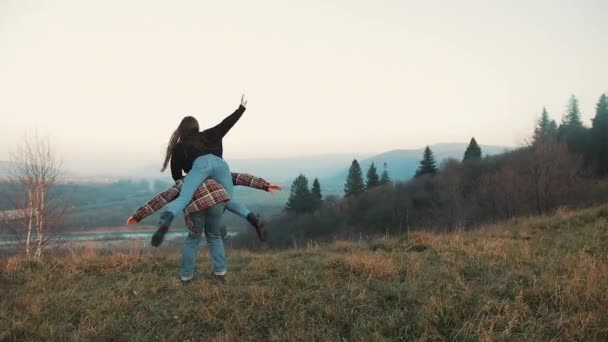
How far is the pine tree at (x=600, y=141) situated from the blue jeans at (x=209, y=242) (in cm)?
6236

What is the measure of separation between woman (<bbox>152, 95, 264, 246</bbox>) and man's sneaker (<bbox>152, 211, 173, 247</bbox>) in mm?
737

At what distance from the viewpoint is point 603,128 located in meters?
53.9

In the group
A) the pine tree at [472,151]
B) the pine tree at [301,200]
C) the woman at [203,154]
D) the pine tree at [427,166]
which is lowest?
the pine tree at [301,200]

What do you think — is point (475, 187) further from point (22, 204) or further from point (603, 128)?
point (22, 204)

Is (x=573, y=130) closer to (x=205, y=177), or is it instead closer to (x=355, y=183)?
(x=355, y=183)

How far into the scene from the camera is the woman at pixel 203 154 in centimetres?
497

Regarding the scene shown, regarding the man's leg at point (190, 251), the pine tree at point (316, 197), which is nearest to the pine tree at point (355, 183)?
the pine tree at point (316, 197)

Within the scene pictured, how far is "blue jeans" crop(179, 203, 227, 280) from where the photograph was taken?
507cm

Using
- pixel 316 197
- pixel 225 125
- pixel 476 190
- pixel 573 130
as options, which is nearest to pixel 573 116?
pixel 573 130

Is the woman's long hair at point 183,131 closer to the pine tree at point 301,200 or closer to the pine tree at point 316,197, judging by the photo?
the pine tree at point 301,200

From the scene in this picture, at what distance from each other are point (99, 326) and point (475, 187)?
63941 mm

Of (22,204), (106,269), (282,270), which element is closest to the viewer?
(282,270)

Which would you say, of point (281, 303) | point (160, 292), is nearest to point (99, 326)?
point (160, 292)

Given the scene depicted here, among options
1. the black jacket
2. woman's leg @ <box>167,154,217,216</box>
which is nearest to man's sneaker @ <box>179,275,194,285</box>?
woman's leg @ <box>167,154,217,216</box>
